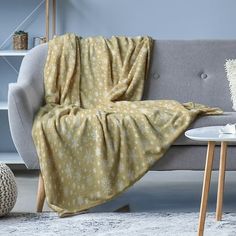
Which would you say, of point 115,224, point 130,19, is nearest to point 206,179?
point 115,224

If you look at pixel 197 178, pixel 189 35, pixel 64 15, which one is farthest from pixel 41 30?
pixel 197 178

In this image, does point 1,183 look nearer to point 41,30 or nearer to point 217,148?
point 217,148

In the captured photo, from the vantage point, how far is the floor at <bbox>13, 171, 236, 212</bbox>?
11.9 ft

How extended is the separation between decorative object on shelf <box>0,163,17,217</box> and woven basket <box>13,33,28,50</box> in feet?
5.13

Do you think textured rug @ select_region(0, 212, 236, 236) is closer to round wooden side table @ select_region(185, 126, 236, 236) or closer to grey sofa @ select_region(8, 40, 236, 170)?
round wooden side table @ select_region(185, 126, 236, 236)

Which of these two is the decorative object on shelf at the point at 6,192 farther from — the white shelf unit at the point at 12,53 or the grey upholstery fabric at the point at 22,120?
the white shelf unit at the point at 12,53

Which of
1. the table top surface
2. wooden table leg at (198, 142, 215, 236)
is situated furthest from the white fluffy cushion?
wooden table leg at (198, 142, 215, 236)

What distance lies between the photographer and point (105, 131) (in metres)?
3.41

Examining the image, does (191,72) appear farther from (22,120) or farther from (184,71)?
(22,120)

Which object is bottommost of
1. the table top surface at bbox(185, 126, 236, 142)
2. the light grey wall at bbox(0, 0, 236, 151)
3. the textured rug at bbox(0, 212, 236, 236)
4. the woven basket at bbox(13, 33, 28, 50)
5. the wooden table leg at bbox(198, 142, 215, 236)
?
the textured rug at bbox(0, 212, 236, 236)

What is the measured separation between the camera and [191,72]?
4.12 meters

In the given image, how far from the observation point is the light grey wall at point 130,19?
191 inches

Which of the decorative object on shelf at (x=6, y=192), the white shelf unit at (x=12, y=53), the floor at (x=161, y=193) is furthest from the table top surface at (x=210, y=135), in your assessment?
the white shelf unit at (x=12, y=53)

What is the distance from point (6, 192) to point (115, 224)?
0.51 meters
